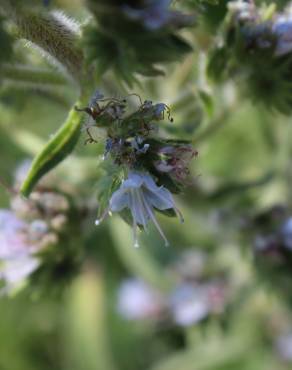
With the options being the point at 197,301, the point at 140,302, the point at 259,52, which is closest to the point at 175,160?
the point at 259,52

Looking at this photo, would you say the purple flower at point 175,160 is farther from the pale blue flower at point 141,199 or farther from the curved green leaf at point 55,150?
the curved green leaf at point 55,150

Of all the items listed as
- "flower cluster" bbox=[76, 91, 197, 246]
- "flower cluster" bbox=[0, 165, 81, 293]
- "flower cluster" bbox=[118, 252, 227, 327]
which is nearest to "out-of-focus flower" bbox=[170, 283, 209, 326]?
"flower cluster" bbox=[118, 252, 227, 327]

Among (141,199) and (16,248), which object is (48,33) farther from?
(16,248)

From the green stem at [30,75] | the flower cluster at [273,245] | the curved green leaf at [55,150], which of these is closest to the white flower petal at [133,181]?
the curved green leaf at [55,150]

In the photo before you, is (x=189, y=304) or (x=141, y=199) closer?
(x=141, y=199)

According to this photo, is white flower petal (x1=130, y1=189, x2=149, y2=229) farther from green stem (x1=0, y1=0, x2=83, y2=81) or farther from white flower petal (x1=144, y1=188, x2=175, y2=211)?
green stem (x1=0, y1=0, x2=83, y2=81)
